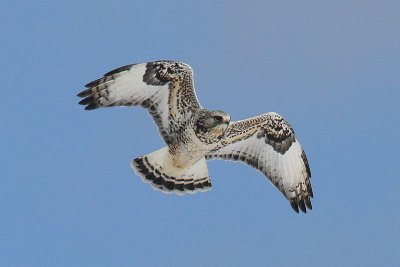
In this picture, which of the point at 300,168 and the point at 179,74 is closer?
the point at 179,74

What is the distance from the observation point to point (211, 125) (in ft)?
64.7

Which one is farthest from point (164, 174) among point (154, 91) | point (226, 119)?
point (226, 119)

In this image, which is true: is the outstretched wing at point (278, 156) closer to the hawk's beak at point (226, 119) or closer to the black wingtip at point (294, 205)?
the black wingtip at point (294, 205)

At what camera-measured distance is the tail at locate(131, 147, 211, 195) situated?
2100 centimetres

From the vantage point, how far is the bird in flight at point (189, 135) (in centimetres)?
1991

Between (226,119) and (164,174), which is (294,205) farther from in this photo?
(226,119)

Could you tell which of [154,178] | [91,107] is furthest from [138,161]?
[91,107]

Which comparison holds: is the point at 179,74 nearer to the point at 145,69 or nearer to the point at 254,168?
the point at 145,69

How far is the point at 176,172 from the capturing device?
21.0 m

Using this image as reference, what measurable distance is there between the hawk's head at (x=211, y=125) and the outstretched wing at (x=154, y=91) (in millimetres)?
310

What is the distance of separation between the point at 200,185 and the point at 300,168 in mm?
1723

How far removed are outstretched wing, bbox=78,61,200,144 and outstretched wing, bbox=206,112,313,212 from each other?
1.26m

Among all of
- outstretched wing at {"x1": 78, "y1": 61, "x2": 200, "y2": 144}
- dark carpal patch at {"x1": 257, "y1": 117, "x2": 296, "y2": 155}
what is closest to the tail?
outstretched wing at {"x1": 78, "y1": 61, "x2": 200, "y2": 144}

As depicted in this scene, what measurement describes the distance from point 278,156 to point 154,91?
257 cm
